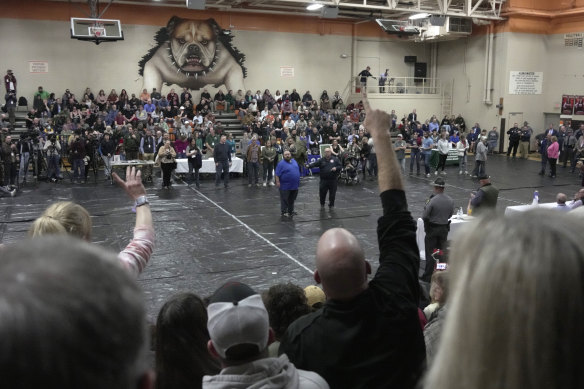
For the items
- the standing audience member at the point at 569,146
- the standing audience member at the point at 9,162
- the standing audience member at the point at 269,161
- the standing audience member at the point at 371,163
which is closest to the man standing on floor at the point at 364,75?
the standing audience member at the point at 569,146

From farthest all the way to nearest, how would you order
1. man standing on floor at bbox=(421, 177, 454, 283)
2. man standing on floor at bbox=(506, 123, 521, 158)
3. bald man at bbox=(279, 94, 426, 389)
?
man standing on floor at bbox=(506, 123, 521, 158) → man standing on floor at bbox=(421, 177, 454, 283) → bald man at bbox=(279, 94, 426, 389)

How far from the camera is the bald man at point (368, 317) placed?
2.09 m

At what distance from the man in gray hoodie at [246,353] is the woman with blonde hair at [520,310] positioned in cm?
81

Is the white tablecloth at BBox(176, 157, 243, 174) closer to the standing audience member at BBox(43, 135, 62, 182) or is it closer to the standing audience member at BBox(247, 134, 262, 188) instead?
the standing audience member at BBox(247, 134, 262, 188)

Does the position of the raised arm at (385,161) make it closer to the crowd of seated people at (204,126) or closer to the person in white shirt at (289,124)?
the crowd of seated people at (204,126)

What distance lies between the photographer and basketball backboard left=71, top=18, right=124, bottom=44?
17531mm

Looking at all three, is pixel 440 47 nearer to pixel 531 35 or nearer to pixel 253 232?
pixel 531 35

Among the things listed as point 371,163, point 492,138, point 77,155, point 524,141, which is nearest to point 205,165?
point 77,155

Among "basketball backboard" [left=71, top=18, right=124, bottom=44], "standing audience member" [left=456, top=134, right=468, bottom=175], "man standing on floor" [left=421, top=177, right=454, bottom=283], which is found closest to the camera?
"man standing on floor" [left=421, top=177, right=454, bottom=283]

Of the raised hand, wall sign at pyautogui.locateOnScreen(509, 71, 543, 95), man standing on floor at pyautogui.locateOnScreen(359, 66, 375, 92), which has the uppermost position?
man standing on floor at pyautogui.locateOnScreen(359, 66, 375, 92)

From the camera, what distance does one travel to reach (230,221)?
12258 millimetres

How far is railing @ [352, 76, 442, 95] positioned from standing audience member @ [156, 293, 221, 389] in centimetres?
2716

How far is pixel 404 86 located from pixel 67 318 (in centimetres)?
3077

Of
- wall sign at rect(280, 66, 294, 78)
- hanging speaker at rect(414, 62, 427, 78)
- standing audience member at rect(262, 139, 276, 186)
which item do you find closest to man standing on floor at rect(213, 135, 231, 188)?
standing audience member at rect(262, 139, 276, 186)
